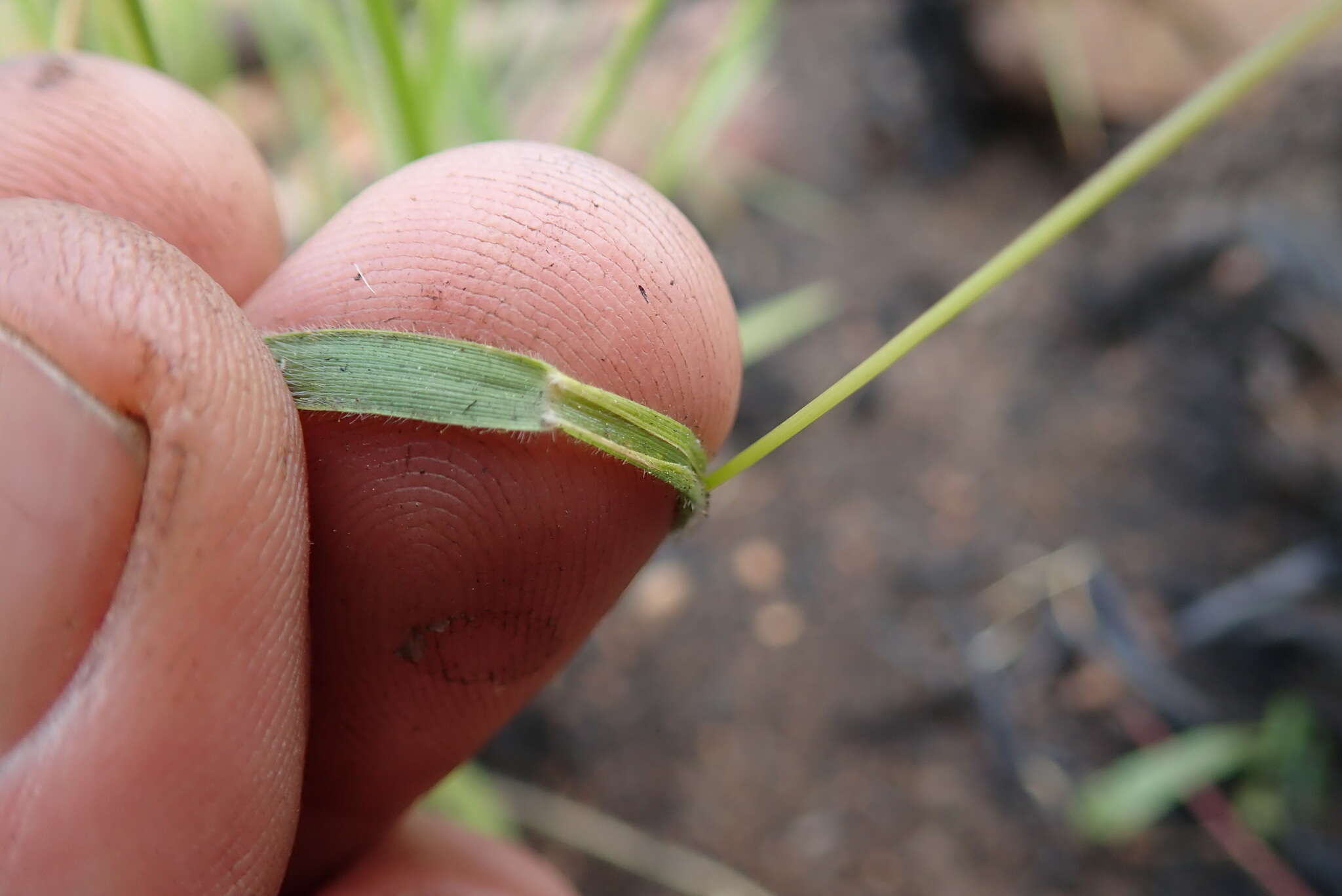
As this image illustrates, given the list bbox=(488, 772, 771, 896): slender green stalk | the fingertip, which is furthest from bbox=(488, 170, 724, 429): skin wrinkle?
bbox=(488, 772, 771, 896): slender green stalk

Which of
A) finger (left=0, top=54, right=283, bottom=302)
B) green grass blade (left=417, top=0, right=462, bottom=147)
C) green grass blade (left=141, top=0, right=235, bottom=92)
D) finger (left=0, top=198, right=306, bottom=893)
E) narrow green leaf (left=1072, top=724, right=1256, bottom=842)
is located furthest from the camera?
green grass blade (left=141, top=0, right=235, bottom=92)

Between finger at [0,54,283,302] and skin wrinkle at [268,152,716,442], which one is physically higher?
finger at [0,54,283,302]

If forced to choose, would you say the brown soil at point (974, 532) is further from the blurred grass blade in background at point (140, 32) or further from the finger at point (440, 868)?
the blurred grass blade in background at point (140, 32)

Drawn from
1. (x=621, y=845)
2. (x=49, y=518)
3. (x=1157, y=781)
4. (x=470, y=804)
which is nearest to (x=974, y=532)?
(x=1157, y=781)

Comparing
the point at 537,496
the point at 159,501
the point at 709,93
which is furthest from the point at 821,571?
the point at 159,501

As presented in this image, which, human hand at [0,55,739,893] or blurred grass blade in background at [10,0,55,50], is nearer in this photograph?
human hand at [0,55,739,893]

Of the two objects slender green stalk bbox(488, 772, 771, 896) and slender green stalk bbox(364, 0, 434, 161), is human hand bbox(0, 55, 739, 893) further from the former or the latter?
slender green stalk bbox(488, 772, 771, 896)

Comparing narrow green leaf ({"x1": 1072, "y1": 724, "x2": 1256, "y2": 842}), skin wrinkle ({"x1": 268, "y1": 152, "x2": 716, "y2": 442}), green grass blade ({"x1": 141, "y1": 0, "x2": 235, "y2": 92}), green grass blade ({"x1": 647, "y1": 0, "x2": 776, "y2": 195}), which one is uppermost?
green grass blade ({"x1": 141, "y1": 0, "x2": 235, "y2": 92})

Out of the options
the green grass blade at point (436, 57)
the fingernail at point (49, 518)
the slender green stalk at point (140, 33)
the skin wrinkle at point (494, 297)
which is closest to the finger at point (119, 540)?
the fingernail at point (49, 518)
